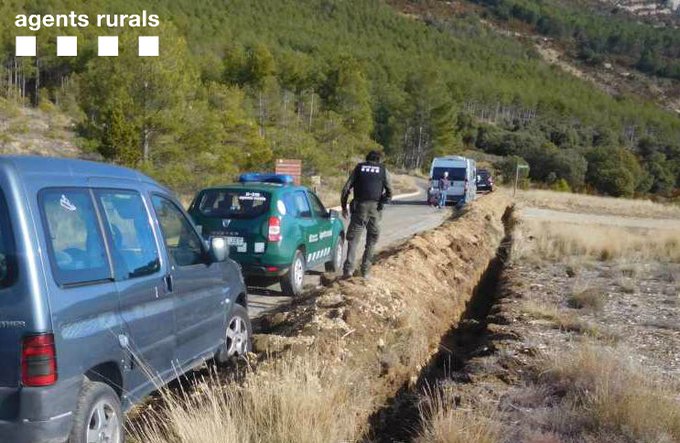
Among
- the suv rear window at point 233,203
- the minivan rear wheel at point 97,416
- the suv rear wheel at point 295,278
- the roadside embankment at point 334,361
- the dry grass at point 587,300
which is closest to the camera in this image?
the minivan rear wheel at point 97,416

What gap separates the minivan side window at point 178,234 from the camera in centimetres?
526

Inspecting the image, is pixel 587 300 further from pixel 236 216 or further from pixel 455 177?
pixel 455 177

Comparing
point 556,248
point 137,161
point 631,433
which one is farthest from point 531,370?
point 137,161

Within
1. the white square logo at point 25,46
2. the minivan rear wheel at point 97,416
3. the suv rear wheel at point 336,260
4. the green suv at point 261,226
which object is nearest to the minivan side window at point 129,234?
the minivan rear wheel at point 97,416

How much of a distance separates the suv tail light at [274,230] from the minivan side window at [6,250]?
20.6 ft

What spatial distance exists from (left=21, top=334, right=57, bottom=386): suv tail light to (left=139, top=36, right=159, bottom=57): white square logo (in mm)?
23746

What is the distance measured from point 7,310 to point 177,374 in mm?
1730

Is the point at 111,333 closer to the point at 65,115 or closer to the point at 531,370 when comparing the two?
the point at 531,370

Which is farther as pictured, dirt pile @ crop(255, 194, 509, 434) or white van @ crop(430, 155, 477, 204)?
white van @ crop(430, 155, 477, 204)

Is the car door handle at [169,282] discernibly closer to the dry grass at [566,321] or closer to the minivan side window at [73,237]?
the minivan side window at [73,237]

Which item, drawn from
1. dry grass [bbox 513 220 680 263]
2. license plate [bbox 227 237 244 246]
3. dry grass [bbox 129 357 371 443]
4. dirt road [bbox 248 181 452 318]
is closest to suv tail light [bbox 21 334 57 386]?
dry grass [bbox 129 357 371 443]

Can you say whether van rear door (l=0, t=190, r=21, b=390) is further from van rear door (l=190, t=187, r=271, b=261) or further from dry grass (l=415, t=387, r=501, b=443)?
van rear door (l=190, t=187, r=271, b=261)

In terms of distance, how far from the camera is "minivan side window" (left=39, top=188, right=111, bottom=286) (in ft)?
12.5

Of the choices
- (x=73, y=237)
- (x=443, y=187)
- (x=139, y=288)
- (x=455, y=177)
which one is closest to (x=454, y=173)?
(x=455, y=177)
